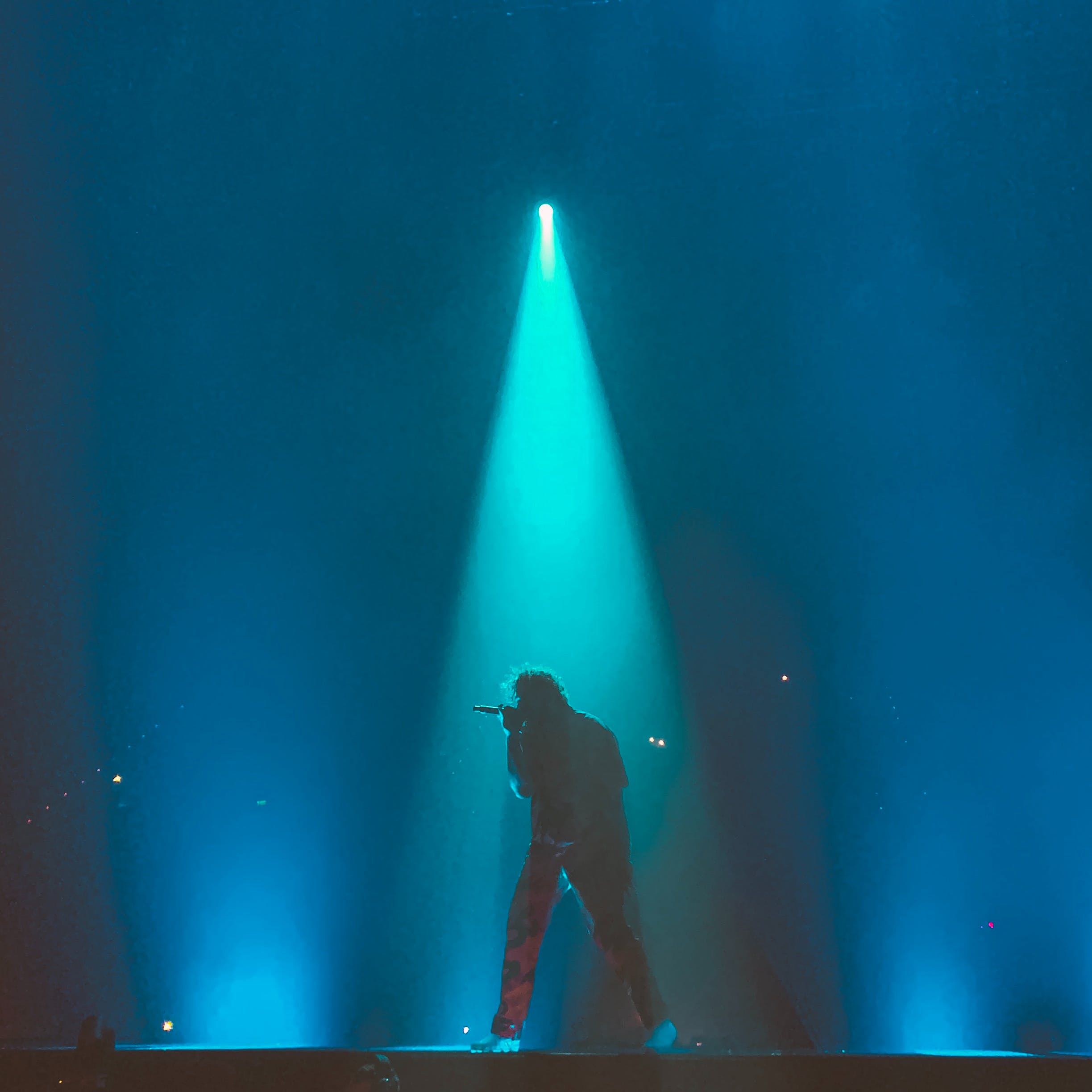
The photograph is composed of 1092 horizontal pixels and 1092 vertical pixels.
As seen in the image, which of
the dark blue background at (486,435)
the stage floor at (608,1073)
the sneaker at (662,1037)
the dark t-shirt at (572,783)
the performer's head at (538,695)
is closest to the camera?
the stage floor at (608,1073)

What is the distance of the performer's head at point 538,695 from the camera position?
15.3ft

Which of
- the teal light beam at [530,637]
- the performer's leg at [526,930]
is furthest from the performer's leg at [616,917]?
the teal light beam at [530,637]

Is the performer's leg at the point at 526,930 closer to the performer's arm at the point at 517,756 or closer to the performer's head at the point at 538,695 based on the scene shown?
the performer's arm at the point at 517,756

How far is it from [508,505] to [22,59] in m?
4.40

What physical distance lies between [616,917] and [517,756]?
2.82ft

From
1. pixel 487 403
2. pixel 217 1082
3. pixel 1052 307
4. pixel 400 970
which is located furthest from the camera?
pixel 487 403

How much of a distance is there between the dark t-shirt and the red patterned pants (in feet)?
0.25

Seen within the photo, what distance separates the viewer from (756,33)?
639 centimetres

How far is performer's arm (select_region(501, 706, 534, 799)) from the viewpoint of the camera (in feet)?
15.1

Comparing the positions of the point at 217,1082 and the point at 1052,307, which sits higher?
the point at 1052,307

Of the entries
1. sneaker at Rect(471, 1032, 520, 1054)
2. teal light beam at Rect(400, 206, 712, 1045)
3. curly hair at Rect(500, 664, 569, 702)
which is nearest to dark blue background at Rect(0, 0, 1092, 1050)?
teal light beam at Rect(400, 206, 712, 1045)

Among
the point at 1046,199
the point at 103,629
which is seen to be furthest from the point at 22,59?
the point at 1046,199

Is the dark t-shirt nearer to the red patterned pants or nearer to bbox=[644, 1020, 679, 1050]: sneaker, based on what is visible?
the red patterned pants

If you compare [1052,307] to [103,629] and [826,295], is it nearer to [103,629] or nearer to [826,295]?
[826,295]
